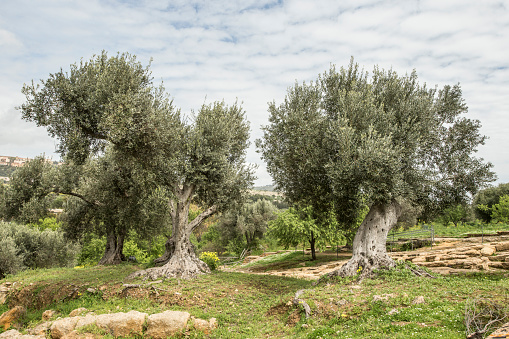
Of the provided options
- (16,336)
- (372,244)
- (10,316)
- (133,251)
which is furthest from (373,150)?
(133,251)

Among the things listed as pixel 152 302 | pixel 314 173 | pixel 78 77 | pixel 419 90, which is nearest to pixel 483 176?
pixel 419 90

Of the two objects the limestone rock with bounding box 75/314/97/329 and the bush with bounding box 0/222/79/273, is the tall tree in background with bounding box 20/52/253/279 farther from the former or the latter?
the bush with bounding box 0/222/79/273

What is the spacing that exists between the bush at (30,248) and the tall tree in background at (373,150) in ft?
86.5

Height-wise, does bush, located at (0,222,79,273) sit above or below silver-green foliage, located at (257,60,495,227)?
below

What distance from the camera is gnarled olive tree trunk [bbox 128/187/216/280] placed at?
16.8 metres

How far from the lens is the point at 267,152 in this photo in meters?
19.2

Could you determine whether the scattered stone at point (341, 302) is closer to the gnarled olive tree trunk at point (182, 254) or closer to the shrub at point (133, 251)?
the gnarled olive tree trunk at point (182, 254)

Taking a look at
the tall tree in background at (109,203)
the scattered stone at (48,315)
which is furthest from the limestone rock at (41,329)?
the tall tree in background at (109,203)

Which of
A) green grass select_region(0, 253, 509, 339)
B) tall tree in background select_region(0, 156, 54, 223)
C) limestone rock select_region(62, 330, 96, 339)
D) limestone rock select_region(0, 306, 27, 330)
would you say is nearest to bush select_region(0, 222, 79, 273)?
tall tree in background select_region(0, 156, 54, 223)

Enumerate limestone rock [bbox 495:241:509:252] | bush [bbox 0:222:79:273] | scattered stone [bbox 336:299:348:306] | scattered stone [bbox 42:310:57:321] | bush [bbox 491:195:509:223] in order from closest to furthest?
scattered stone [bbox 336:299:348:306] → scattered stone [bbox 42:310:57:321] → limestone rock [bbox 495:241:509:252] → bush [bbox 0:222:79:273] → bush [bbox 491:195:509:223]

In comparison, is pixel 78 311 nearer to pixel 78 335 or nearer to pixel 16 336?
pixel 16 336

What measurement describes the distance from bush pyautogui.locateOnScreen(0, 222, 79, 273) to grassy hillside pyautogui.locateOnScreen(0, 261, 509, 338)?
503 inches

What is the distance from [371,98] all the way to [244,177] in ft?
34.2

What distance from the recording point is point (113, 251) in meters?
26.8
